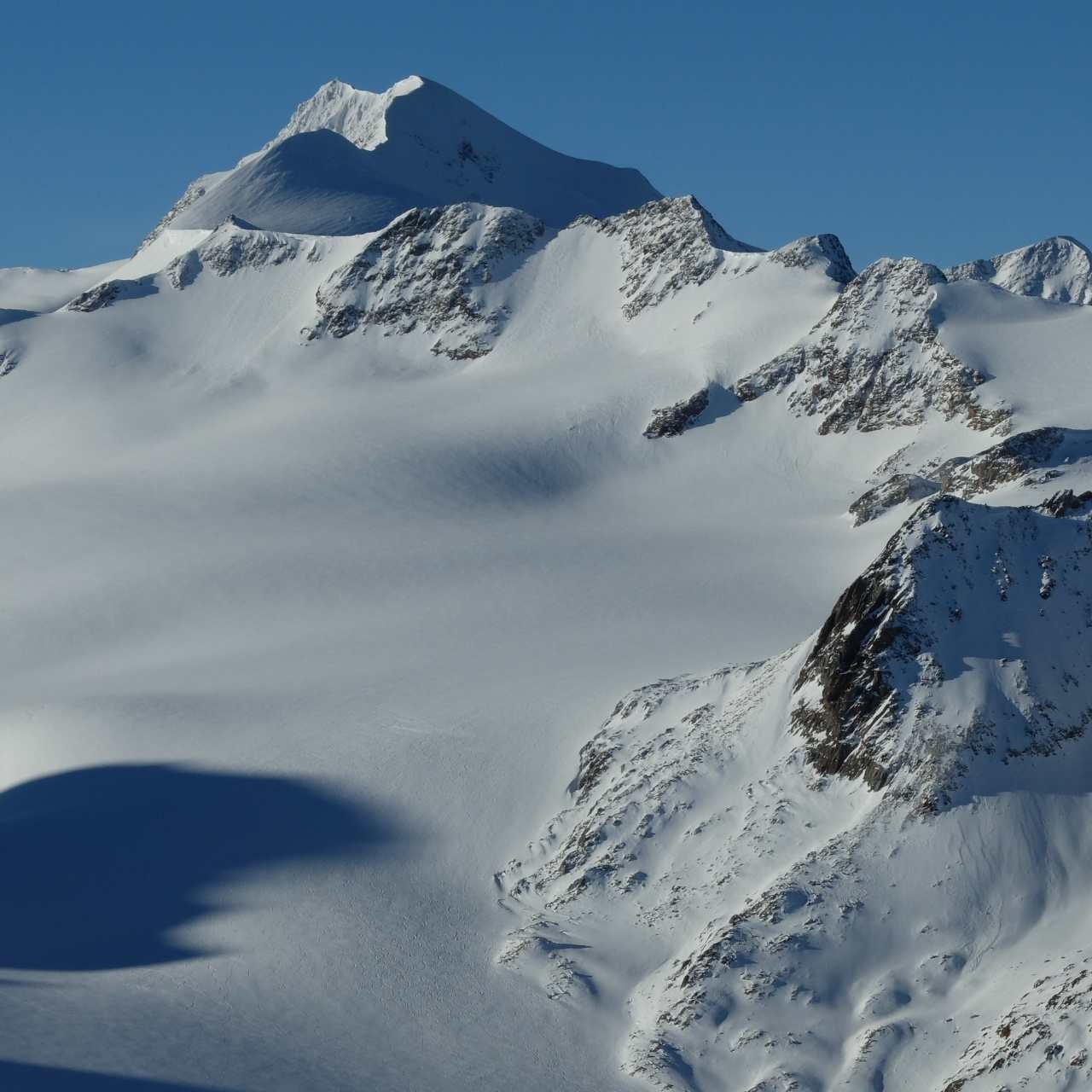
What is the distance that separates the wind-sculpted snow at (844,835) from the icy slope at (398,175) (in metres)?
104

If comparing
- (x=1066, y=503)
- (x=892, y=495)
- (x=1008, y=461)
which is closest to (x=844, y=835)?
(x=1066, y=503)

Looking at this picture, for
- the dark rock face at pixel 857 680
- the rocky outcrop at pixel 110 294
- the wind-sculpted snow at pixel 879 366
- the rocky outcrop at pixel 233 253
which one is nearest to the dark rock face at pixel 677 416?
the wind-sculpted snow at pixel 879 366

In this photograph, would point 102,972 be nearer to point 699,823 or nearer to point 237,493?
point 699,823

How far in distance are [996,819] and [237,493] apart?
56.5 m

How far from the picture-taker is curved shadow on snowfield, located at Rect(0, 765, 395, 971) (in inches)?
1667

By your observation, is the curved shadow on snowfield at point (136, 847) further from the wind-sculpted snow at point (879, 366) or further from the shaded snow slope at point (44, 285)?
the shaded snow slope at point (44, 285)

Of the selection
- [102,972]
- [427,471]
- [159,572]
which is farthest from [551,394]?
[102,972]

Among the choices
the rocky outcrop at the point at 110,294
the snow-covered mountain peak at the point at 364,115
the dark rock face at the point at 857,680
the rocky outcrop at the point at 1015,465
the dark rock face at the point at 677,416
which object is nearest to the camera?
the dark rock face at the point at 857,680

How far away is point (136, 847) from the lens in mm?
48531

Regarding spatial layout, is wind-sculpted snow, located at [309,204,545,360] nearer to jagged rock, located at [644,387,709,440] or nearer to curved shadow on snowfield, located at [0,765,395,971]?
jagged rock, located at [644,387,709,440]

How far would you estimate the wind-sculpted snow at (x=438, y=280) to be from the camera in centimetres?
10650

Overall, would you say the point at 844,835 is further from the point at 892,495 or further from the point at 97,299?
the point at 97,299

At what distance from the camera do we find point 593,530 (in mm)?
80250

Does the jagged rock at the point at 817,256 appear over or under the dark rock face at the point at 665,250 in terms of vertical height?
under
